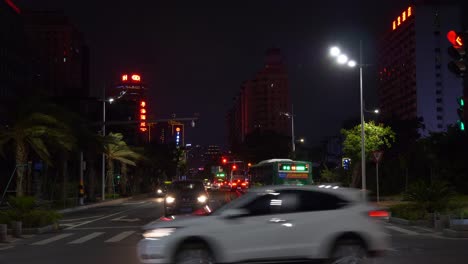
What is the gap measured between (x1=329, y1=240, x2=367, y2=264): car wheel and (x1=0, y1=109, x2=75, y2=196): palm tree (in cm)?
2806

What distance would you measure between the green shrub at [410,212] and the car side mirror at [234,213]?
14.6 metres

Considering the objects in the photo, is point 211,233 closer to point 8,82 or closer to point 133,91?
point 8,82

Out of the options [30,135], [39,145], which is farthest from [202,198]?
[30,135]

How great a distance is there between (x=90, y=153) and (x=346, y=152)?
66.8 ft

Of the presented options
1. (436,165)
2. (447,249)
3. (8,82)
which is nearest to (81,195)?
(436,165)

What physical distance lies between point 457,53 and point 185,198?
1533 centimetres

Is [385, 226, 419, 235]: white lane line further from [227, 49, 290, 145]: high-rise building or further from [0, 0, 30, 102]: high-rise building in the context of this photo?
[227, 49, 290, 145]: high-rise building

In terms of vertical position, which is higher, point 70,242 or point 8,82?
point 8,82

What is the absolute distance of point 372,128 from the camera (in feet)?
140

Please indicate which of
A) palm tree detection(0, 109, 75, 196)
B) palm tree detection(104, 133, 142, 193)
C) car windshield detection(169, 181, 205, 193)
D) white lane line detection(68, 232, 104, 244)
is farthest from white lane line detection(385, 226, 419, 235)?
palm tree detection(104, 133, 142, 193)

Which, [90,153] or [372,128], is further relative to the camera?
[90,153]

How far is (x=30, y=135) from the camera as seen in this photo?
36562 mm

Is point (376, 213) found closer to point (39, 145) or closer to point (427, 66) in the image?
point (39, 145)

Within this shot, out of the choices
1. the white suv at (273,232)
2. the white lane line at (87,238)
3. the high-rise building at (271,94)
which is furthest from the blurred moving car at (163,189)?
the high-rise building at (271,94)
